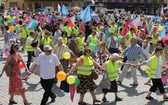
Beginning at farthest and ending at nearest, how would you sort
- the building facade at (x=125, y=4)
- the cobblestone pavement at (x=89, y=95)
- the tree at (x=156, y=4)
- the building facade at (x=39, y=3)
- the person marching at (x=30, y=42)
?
the building facade at (x=125, y=4), the building facade at (x=39, y=3), the tree at (x=156, y=4), the person marching at (x=30, y=42), the cobblestone pavement at (x=89, y=95)

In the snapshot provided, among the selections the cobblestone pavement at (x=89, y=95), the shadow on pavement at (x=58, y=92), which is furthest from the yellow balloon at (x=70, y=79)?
the shadow on pavement at (x=58, y=92)

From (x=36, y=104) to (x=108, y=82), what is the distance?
→ 76.9 inches

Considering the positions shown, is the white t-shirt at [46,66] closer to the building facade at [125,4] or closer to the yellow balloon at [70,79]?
the yellow balloon at [70,79]

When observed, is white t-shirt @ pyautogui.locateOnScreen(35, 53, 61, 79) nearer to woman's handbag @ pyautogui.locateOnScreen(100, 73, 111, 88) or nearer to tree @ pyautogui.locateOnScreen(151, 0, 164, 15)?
woman's handbag @ pyautogui.locateOnScreen(100, 73, 111, 88)

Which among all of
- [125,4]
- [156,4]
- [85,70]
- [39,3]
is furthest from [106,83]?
[125,4]

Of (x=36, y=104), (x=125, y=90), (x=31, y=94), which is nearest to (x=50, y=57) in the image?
(x=36, y=104)

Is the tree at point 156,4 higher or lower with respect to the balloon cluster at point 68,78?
higher

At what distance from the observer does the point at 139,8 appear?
82688mm

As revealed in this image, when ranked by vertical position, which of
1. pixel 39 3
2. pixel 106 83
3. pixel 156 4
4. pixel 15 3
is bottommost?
pixel 106 83

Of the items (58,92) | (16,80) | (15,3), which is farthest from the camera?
(15,3)

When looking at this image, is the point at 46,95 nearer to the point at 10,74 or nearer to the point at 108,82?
the point at 10,74

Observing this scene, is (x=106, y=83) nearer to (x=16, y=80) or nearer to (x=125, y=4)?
(x=16, y=80)

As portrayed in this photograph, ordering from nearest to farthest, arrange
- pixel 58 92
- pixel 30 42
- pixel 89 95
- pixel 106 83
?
pixel 106 83 < pixel 89 95 < pixel 58 92 < pixel 30 42

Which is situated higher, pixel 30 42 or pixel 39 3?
pixel 39 3
